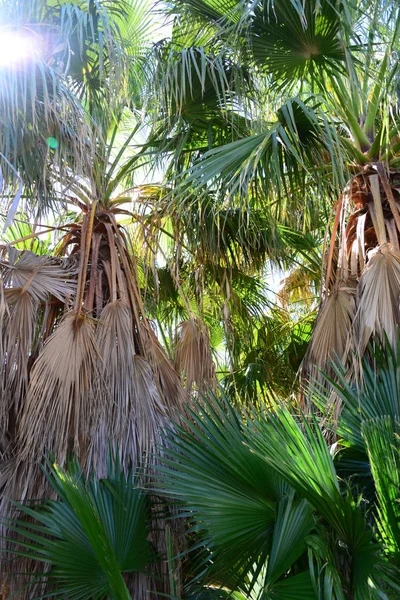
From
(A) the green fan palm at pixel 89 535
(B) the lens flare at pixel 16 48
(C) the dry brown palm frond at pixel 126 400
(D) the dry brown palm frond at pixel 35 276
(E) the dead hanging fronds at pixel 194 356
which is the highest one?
(B) the lens flare at pixel 16 48

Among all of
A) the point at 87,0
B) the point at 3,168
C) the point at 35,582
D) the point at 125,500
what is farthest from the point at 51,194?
the point at 35,582

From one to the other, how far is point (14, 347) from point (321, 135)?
2.37 m

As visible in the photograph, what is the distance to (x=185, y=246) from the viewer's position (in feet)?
18.4

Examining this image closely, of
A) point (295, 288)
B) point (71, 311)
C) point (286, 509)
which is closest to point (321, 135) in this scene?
point (71, 311)

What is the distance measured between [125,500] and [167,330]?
3.23 meters

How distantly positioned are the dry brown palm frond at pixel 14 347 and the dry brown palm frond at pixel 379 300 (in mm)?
2061

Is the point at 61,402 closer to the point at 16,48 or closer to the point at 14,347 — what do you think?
the point at 14,347

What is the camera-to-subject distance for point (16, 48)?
321cm

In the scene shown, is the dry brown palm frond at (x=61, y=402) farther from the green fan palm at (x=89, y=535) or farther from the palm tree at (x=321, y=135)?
the palm tree at (x=321, y=135)

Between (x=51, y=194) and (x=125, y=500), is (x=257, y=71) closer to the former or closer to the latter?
(x=51, y=194)

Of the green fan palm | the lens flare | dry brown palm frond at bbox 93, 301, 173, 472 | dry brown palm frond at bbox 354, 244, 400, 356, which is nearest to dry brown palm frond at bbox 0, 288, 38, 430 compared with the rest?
dry brown palm frond at bbox 93, 301, 173, 472

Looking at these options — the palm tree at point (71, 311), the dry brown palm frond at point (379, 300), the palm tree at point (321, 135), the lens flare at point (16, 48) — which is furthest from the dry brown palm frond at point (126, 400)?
the lens flare at point (16, 48)

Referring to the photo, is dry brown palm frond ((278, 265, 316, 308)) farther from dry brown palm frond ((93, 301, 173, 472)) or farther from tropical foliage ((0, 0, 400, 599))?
dry brown palm frond ((93, 301, 173, 472))

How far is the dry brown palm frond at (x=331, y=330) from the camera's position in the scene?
13.5ft
